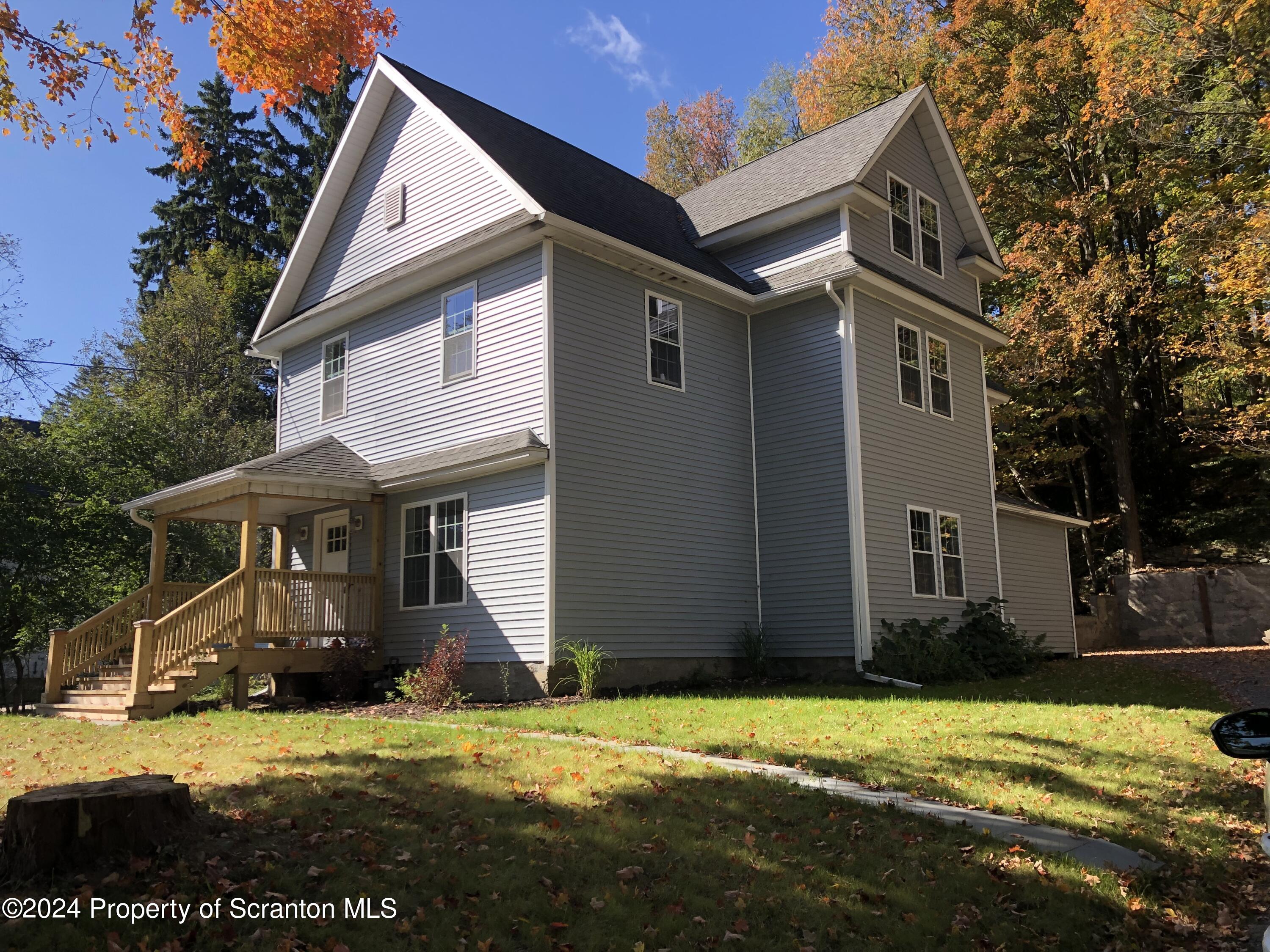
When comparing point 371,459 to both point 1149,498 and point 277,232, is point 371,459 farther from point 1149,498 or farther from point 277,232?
point 277,232

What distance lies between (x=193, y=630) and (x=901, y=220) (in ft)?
44.8

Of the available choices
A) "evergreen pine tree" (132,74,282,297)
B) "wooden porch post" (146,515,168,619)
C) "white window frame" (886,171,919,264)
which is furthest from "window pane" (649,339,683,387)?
"evergreen pine tree" (132,74,282,297)

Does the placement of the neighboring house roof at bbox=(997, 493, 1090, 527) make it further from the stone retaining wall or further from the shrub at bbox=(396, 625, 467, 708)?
the shrub at bbox=(396, 625, 467, 708)

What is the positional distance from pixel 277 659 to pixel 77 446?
11919 mm

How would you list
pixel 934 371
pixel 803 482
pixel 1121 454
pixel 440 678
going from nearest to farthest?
pixel 440 678, pixel 803 482, pixel 934 371, pixel 1121 454

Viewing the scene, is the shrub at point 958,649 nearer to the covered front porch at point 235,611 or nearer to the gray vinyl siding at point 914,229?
the gray vinyl siding at point 914,229

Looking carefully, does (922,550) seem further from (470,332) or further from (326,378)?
(326,378)

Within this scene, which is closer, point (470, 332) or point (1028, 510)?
point (470, 332)

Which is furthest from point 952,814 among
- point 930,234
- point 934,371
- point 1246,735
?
point 930,234

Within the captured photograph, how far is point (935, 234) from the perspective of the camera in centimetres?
1934

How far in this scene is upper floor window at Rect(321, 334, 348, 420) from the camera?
17.8 metres

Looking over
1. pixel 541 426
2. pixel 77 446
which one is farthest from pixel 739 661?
pixel 77 446

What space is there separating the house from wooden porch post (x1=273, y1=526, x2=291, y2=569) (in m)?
0.09

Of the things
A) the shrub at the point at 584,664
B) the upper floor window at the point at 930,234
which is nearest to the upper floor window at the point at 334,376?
the shrub at the point at 584,664
